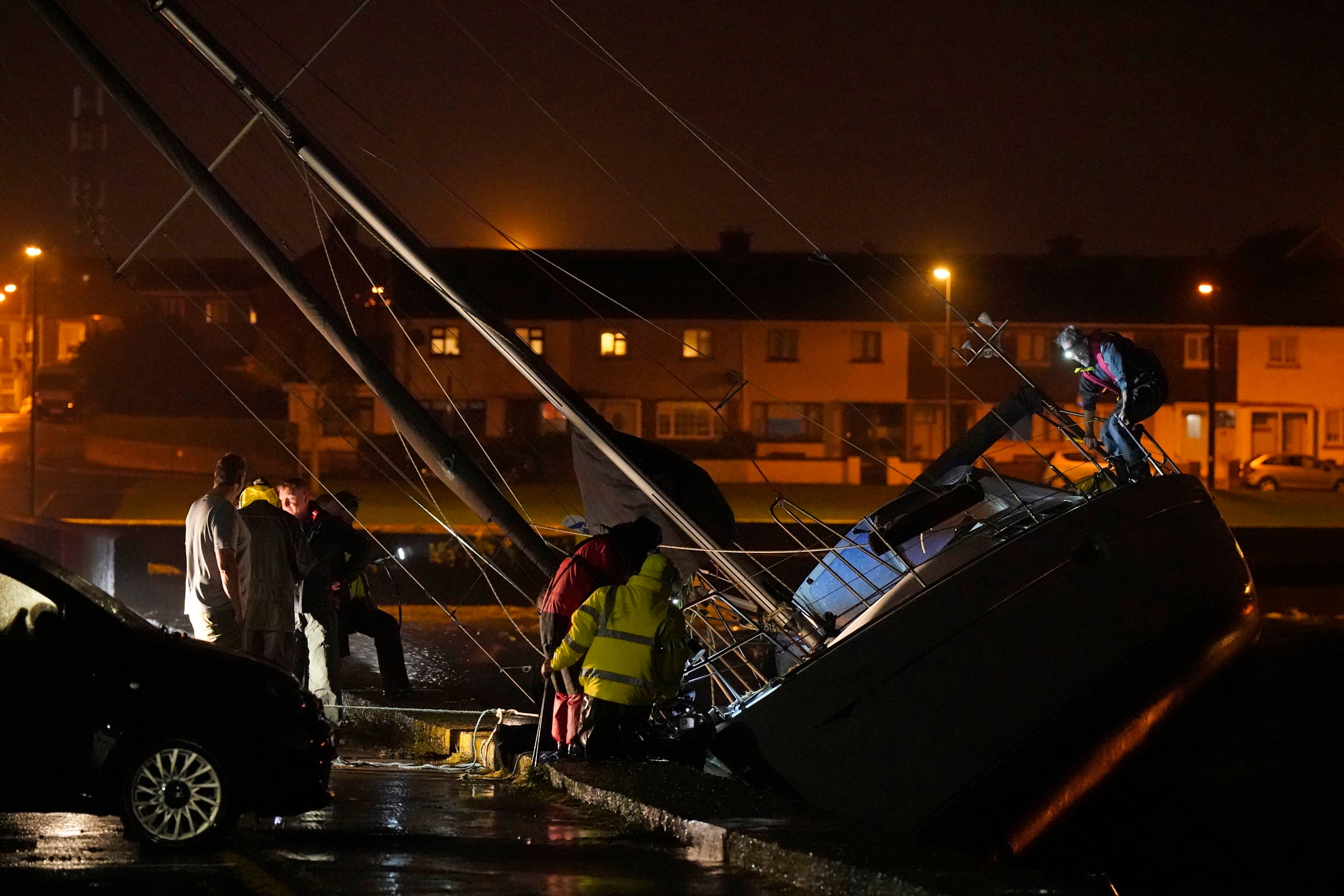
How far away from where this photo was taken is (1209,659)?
10227mm

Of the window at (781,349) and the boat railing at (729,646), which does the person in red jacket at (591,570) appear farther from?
the window at (781,349)

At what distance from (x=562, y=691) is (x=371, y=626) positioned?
3473mm

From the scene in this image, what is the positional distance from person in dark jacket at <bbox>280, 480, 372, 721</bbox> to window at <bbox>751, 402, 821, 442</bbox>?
4431 cm

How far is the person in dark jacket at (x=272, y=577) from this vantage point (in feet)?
31.7

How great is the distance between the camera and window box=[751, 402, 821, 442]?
55.1m

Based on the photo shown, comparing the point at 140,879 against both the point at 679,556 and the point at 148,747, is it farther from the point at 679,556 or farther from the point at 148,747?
the point at 679,556

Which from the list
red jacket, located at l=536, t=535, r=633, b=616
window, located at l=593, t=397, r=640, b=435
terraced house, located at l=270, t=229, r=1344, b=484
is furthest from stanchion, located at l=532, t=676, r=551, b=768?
window, located at l=593, t=397, r=640, b=435

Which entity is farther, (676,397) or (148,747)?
(676,397)

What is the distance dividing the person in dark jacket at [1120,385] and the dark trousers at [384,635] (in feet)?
18.5

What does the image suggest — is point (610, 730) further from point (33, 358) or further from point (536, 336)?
point (536, 336)

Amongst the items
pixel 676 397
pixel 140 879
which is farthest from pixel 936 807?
pixel 676 397

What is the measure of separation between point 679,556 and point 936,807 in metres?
2.51

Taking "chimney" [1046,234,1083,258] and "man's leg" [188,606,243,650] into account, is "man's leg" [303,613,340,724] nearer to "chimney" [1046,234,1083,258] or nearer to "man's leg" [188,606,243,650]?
"man's leg" [188,606,243,650]

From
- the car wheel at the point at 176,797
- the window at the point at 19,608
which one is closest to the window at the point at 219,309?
the window at the point at 19,608
